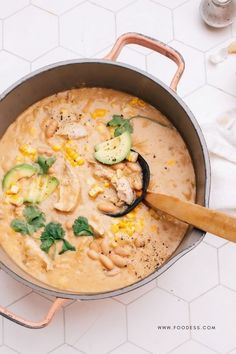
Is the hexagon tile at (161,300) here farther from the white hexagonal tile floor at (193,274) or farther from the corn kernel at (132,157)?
the corn kernel at (132,157)

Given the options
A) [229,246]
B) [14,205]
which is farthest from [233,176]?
[14,205]

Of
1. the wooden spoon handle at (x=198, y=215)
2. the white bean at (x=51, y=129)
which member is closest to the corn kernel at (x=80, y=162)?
the white bean at (x=51, y=129)

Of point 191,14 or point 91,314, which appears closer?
point 91,314

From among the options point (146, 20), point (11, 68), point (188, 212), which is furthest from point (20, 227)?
point (146, 20)

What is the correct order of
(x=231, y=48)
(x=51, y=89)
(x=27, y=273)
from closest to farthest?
1. (x=27, y=273)
2. (x=51, y=89)
3. (x=231, y=48)

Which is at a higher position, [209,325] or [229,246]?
[229,246]

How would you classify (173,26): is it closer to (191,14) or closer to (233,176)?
(191,14)
